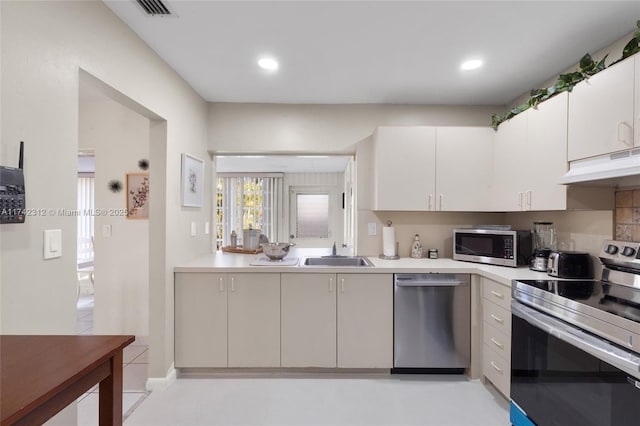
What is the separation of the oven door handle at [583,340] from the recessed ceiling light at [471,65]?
5.47 ft

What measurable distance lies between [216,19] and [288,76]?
2.45 feet

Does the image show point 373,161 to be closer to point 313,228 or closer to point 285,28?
point 285,28

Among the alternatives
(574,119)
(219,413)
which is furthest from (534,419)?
(219,413)

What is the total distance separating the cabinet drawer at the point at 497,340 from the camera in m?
1.93

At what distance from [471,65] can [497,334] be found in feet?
6.33

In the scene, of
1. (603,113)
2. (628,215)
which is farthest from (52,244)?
(628,215)

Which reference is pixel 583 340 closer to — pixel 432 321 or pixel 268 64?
pixel 432 321

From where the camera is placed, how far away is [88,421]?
1.86 meters

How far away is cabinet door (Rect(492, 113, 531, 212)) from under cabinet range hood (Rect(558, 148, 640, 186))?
44 centimetres

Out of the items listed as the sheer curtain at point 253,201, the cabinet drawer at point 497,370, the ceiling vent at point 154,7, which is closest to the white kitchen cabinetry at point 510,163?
the cabinet drawer at point 497,370

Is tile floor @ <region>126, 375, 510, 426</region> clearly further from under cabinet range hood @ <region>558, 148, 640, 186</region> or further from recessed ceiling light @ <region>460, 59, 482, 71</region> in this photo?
recessed ceiling light @ <region>460, 59, 482, 71</region>

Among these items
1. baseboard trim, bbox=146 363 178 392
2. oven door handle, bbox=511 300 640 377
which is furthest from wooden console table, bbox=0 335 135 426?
oven door handle, bbox=511 300 640 377

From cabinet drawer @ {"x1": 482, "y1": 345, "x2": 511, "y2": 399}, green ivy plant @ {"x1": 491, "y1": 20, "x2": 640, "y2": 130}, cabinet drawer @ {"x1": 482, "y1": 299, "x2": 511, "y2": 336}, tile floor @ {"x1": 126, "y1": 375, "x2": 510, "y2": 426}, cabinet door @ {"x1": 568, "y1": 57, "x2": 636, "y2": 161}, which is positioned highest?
green ivy plant @ {"x1": 491, "y1": 20, "x2": 640, "y2": 130}

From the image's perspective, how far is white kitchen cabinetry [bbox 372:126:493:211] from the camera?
2605 millimetres
